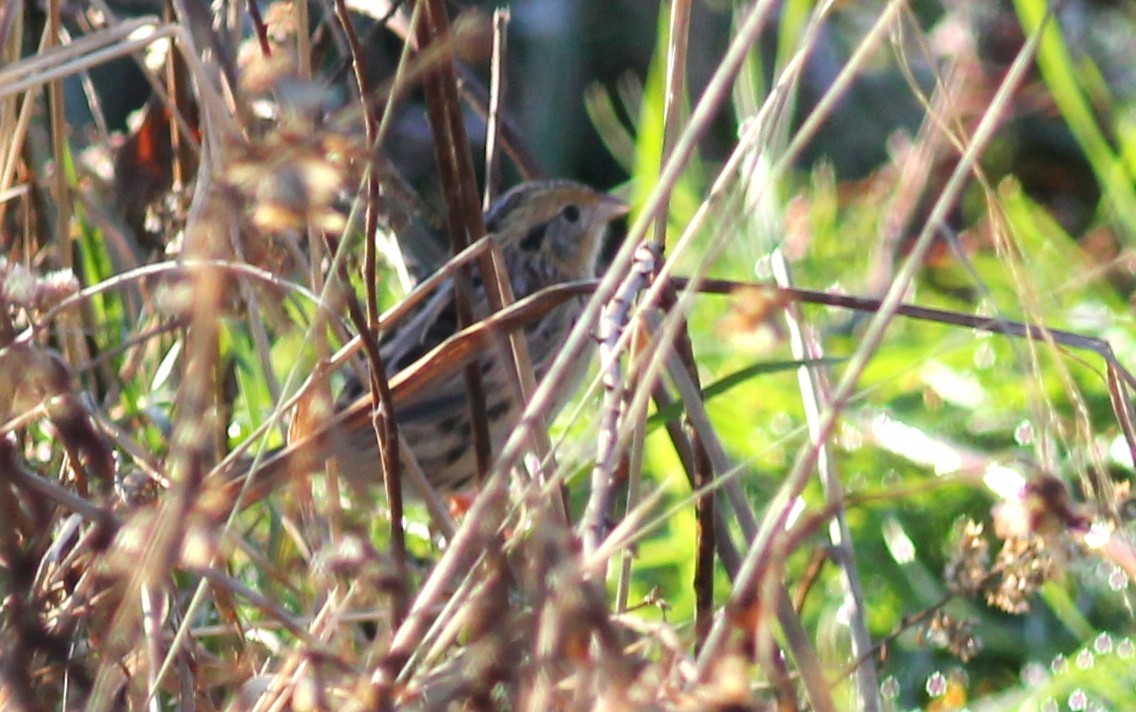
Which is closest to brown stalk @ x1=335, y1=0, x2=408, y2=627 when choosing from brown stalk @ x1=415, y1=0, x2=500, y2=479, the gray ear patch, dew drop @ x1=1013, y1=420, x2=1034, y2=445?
brown stalk @ x1=415, y1=0, x2=500, y2=479

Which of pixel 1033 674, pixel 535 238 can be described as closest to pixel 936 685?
pixel 1033 674

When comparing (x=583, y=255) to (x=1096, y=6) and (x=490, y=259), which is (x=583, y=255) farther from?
(x=1096, y=6)

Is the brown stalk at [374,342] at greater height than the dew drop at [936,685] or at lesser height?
greater

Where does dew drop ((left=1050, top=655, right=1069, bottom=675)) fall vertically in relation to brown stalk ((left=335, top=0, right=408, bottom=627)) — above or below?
below

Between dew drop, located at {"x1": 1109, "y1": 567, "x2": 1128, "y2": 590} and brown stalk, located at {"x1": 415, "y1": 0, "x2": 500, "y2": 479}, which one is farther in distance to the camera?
dew drop, located at {"x1": 1109, "y1": 567, "x2": 1128, "y2": 590}

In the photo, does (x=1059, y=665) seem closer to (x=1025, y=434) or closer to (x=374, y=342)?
(x=1025, y=434)

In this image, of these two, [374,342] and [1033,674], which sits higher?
[374,342]

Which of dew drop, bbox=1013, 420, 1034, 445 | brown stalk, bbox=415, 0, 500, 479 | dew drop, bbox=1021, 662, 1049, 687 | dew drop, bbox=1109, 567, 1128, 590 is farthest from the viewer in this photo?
dew drop, bbox=1013, 420, 1034, 445

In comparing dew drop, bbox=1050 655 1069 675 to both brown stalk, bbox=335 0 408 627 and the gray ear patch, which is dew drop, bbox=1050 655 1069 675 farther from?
the gray ear patch

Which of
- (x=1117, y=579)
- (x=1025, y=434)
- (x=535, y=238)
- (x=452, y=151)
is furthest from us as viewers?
(x=535, y=238)

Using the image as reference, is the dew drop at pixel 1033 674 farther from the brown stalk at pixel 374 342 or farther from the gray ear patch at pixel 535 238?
the gray ear patch at pixel 535 238

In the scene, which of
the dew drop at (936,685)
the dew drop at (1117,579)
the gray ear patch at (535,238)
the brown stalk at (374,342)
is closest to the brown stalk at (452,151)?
the brown stalk at (374,342)

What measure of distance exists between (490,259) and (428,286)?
19 centimetres

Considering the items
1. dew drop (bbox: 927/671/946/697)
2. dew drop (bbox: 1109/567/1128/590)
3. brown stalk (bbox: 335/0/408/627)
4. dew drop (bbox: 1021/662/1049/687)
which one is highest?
brown stalk (bbox: 335/0/408/627)
